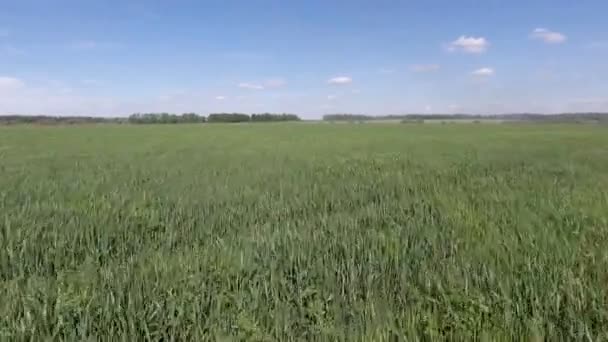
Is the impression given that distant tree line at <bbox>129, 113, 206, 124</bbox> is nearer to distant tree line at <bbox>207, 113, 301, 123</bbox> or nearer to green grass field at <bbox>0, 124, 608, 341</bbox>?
distant tree line at <bbox>207, 113, 301, 123</bbox>

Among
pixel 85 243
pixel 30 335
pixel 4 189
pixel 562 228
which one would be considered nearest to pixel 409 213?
pixel 562 228

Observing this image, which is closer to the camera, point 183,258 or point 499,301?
point 499,301

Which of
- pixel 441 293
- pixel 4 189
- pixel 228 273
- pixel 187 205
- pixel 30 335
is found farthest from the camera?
pixel 4 189

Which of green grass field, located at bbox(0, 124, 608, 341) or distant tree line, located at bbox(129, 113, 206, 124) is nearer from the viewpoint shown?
green grass field, located at bbox(0, 124, 608, 341)

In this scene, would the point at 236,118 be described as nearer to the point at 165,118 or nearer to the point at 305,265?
the point at 165,118

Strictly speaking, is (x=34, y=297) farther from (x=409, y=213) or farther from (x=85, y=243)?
(x=409, y=213)

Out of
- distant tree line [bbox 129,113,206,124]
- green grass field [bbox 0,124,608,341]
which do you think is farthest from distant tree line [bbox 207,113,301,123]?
green grass field [bbox 0,124,608,341]

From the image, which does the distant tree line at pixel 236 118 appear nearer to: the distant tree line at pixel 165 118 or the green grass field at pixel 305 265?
the distant tree line at pixel 165 118

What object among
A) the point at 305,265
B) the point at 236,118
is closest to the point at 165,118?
the point at 236,118

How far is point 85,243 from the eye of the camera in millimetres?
5762

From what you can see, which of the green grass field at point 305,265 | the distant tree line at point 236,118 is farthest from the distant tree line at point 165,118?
the green grass field at point 305,265

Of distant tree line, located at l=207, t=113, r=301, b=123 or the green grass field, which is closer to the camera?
the green grass field

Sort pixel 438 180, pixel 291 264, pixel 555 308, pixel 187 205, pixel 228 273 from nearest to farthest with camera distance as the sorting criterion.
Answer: pixel 555 308 → pixel 228 273 → pixel 291 264 → pixel 187 205 → pixel 438 180

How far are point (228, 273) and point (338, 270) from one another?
1.20 meters
